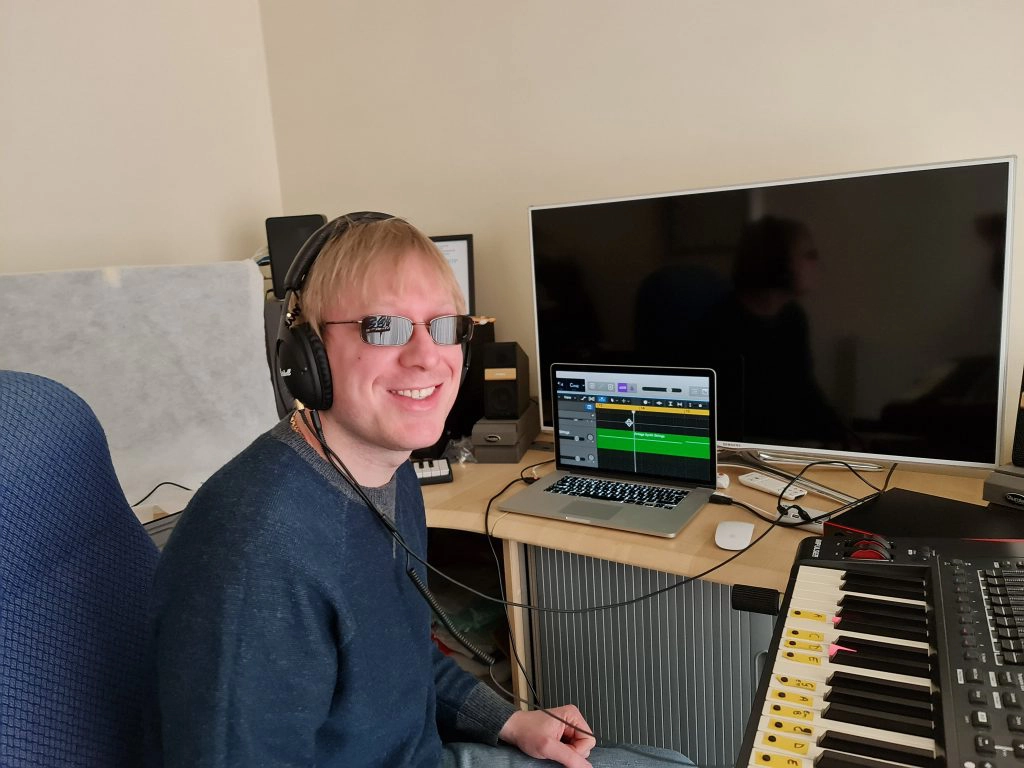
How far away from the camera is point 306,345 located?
83 cm

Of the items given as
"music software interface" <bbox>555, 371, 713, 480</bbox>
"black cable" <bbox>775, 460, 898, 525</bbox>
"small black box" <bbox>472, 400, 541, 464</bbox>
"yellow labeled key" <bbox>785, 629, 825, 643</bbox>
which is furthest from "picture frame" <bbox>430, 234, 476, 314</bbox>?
"yellow labeled key" <bbox>785, 629, 825, 643</bbox>

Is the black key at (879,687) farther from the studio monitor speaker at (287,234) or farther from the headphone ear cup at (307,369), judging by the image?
the studio monitor speaker at (287,234)

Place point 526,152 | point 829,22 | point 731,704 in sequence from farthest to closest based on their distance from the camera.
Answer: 1. point 526,152
2. point 829,22
3. point 731,704

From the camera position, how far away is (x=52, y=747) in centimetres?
64

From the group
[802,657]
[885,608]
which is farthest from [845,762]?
[885,608]

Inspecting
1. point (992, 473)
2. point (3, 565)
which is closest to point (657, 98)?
point (992, 473)

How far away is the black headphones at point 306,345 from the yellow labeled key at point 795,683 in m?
0.57

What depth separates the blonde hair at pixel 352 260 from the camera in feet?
2.81

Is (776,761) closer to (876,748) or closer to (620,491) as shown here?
(876,748)

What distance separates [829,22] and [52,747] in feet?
5.81

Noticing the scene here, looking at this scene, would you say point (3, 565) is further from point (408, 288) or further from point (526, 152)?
point (526, 152)

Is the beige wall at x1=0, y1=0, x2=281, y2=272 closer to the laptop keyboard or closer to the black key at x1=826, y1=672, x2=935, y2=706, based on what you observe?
the laptop keyboard

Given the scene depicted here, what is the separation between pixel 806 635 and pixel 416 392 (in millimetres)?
516

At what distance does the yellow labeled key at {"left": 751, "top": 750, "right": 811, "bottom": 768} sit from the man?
425 mm
